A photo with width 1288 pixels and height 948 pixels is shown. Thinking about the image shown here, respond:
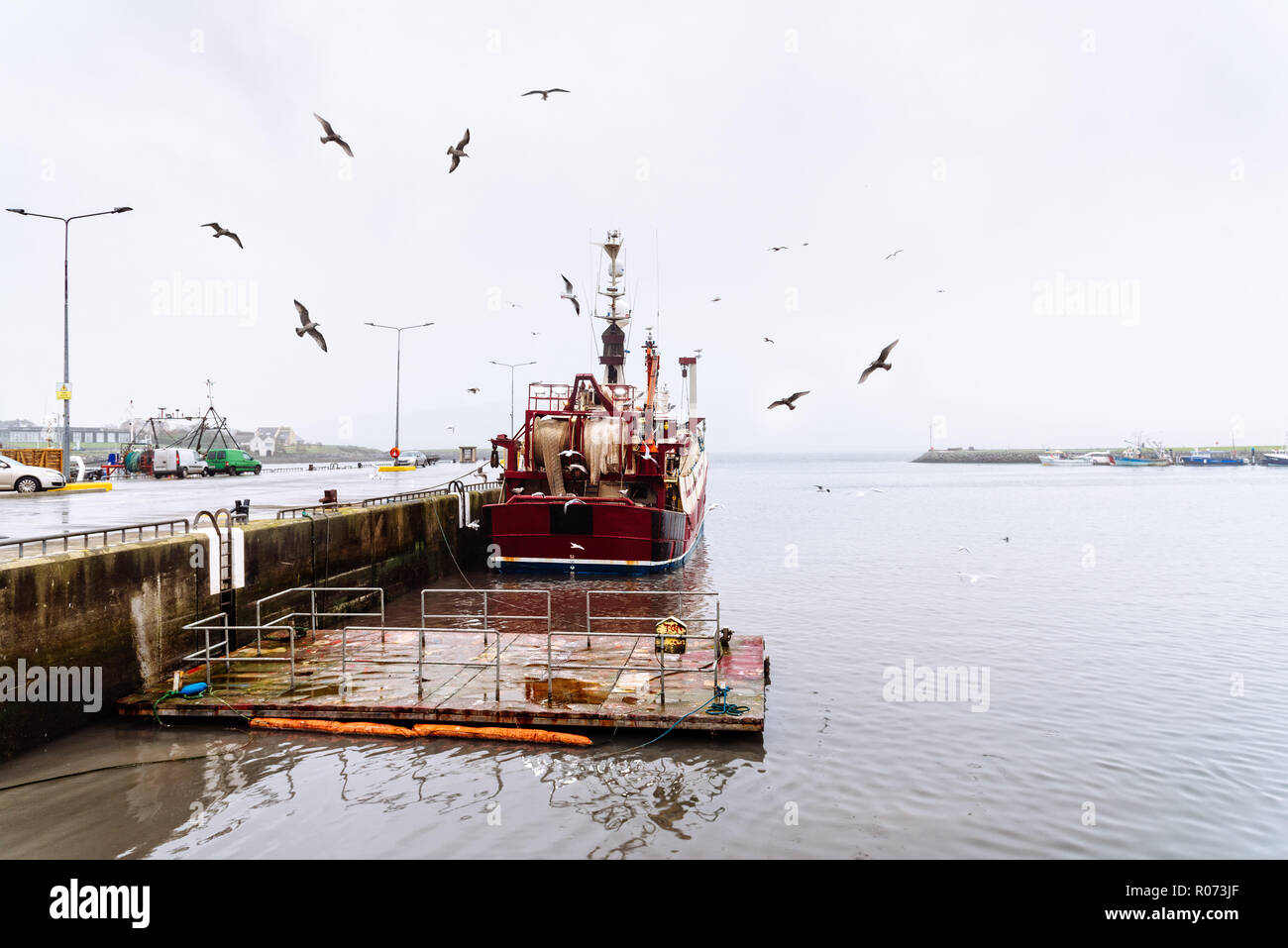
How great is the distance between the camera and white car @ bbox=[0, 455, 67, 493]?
109ft

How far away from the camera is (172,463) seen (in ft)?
176

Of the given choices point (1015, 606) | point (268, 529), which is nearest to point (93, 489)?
point (268, 529)

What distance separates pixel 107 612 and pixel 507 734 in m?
6.53

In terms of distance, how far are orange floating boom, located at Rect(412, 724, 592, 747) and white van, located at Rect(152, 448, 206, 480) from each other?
49898 mm

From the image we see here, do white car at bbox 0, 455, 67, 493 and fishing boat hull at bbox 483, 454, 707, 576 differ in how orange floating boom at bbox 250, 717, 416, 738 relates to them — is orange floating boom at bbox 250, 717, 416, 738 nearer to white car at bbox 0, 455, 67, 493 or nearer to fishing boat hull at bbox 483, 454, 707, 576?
fishing boat hull at bbox 483, 454, 707, 576

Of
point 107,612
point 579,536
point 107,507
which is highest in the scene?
point 107,507

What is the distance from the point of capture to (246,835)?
9.27 meters

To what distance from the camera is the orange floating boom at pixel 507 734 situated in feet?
39.4

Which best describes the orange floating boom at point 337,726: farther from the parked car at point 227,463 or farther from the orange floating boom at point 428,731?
the parked car at point 227,463

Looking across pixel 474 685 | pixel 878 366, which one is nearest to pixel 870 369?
pixel 878 366

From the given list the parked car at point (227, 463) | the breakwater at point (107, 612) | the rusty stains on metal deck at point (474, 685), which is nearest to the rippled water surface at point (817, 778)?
the rusty stains on metal deck at point (474, 685)

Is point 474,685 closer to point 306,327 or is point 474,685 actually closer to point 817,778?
point 817,778

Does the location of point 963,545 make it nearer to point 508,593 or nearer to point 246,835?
point 508,593
